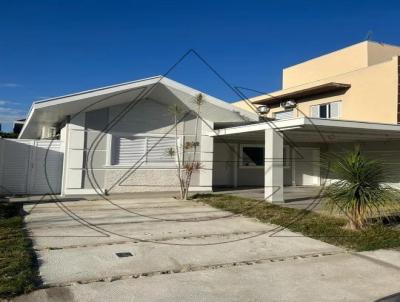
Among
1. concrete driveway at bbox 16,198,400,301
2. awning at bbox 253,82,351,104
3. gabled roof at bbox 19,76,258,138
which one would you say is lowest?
concrete driveway at bbox 16,198,400,301

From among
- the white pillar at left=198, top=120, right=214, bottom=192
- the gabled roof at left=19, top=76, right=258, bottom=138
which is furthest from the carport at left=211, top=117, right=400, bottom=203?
the gabled roof at left=19, top=76, right=258, bottom=138

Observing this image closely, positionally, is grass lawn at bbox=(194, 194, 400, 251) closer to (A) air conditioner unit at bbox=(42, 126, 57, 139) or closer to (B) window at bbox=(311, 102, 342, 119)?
(A) air conditioner unit at bbox=(42, 126, 57, 139)

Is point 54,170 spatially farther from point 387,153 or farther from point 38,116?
point 387,153

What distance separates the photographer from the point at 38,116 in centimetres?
1495

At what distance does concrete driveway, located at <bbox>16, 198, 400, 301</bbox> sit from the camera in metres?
4.94

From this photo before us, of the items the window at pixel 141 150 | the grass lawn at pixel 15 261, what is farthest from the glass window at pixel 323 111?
the grass lawn at pixel 15 261

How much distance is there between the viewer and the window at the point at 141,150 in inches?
622

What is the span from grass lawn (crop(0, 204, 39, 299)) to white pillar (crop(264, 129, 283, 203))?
25.6ft

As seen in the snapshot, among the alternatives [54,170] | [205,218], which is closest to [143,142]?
[54,170]

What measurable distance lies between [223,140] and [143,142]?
519 centimetres

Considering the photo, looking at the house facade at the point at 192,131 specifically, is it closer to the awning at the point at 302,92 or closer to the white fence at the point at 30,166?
the awning at the point at 302,92

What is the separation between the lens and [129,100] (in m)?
15.5

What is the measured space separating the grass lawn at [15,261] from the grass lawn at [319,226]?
17.9 feet

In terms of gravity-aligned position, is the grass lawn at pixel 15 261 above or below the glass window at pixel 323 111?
below
